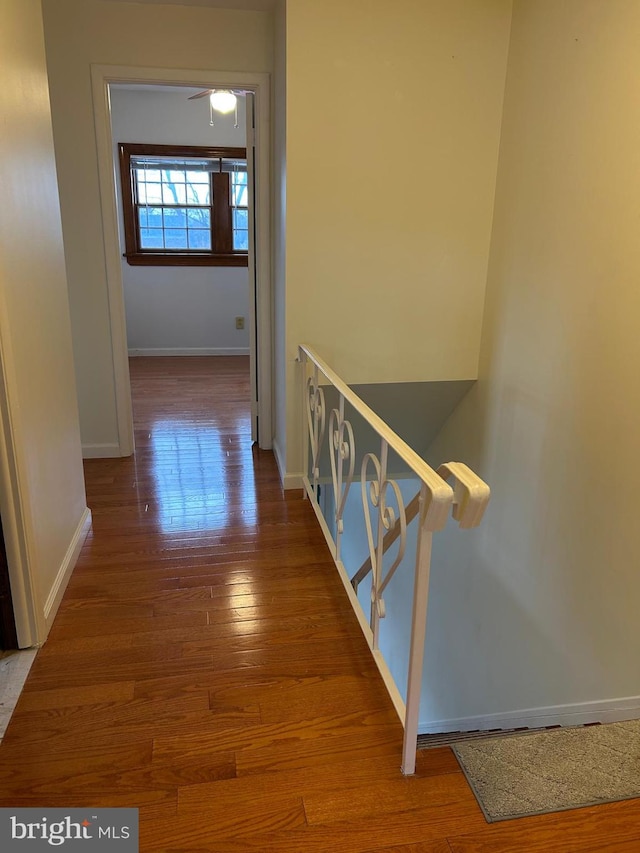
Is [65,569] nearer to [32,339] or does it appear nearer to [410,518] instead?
[32,339]

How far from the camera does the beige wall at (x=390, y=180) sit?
2.62m

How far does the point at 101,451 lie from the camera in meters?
3.61

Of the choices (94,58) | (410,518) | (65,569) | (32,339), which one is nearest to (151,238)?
(94,58)

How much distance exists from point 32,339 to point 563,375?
6.71 ft

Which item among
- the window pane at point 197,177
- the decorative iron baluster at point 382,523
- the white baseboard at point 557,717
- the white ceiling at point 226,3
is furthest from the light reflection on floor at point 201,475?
the window pane at point 197,177

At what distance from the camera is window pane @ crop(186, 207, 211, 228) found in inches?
255

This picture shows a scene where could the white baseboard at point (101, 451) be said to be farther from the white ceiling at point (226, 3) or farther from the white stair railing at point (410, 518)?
the white ceiling at point (226, 3)

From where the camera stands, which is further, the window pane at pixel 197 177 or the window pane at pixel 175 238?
the window pane at pixel 175 238

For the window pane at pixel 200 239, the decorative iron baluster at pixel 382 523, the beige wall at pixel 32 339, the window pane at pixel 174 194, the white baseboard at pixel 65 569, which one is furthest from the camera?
the window pane at pixel 200 239

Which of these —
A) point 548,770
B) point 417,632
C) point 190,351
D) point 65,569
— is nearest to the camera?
point 417,632

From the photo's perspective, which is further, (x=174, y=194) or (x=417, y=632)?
(x=174, y=194)

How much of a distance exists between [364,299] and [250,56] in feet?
5.02

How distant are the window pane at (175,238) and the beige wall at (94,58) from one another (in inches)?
134

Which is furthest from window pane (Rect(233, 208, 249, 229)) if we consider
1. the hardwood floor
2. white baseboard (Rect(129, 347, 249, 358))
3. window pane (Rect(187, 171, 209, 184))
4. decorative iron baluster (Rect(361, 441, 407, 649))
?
decorative iron baluster (Rect(361, 441, 407, 649))
